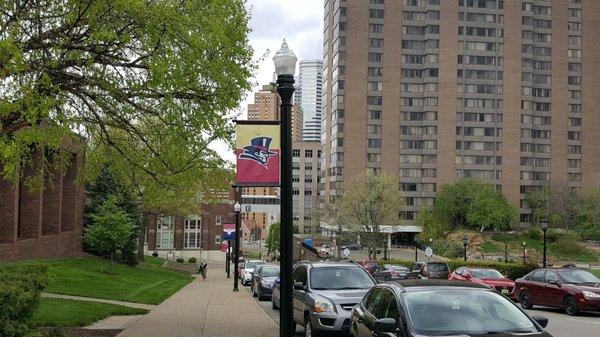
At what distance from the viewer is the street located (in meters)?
14.2

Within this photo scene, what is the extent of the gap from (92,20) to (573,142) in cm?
10802

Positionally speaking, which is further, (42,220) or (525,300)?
(42,220)

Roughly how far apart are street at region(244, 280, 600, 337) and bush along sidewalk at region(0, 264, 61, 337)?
6810 millimetres

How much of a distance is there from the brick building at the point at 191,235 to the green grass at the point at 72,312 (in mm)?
82803

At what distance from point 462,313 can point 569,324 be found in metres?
10.5

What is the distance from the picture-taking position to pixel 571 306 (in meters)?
18.6

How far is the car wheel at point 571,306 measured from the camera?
18344 millimetres

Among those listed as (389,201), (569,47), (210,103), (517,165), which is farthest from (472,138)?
(210,103)

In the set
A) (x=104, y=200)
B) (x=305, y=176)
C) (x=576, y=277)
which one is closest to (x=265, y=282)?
(x=576, y=277)

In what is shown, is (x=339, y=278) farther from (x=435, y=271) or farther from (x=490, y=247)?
(x=490, y=247)

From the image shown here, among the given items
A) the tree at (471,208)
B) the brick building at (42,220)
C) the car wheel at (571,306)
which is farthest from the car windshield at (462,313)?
the tree at (471,208)

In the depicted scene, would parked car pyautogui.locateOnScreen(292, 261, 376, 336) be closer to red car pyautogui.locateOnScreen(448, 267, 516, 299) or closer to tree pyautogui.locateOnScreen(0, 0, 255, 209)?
tree pyautogui.locateOnScreen(0, 0, 255, 209)

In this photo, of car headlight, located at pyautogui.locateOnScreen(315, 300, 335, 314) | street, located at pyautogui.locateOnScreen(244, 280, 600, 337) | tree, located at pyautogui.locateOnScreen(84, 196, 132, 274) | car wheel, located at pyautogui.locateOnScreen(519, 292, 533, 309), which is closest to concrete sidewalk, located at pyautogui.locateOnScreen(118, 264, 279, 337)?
street, located at pyautogui.locateOnScreen(244, 280, 600, 337)

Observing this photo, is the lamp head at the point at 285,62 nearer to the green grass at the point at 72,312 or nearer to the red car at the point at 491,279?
the green grass at the point at 72,312
